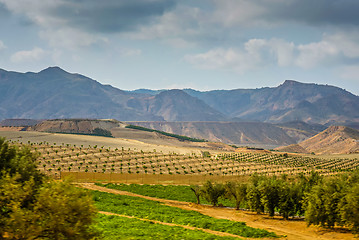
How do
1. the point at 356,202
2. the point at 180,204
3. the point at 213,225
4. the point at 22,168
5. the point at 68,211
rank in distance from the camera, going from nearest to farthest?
the point at 68,211 < the point at 22,168 < the point at 356,202 < the point at 213,225 < the point at 180,204

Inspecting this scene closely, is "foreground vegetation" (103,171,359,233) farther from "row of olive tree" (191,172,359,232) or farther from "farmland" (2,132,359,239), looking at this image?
"farmland" (2,132,359,239)

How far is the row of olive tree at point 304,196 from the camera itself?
107 ft

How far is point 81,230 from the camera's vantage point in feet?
54.1

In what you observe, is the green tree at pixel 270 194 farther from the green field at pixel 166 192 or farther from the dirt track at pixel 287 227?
the green field at pixel 166 192

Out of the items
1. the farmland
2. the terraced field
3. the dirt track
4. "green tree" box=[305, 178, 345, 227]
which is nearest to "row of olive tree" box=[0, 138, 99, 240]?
the farmland

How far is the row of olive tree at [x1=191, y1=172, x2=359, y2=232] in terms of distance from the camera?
32531 millimetres

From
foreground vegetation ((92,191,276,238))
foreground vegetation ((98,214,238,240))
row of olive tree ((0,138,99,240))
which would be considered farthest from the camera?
foreground vegetation ((92,191,276,238))

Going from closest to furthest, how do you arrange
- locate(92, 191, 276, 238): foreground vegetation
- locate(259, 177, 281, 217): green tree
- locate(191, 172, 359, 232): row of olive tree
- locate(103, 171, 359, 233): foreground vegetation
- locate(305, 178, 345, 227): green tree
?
locate(92, 191, 276, 238): foreground vegetation < locate(191, 172, 359, 232): row of olive tree < locate(103, 171, 359, 233): foreground vegetation < locate(305, 178, 345, 227): green tree < locate(259, 177, 281, 217): green tree

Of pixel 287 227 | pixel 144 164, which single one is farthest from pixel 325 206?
pixel 144 164

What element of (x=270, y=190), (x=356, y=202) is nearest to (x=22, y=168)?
(x=356, y=202)

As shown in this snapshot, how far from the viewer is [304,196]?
4212 centimetres

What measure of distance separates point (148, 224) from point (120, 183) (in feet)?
142

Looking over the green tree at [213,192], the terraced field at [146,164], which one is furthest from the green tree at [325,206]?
the terraced field at [146,164]

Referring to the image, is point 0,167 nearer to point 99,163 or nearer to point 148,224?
point 148,224
